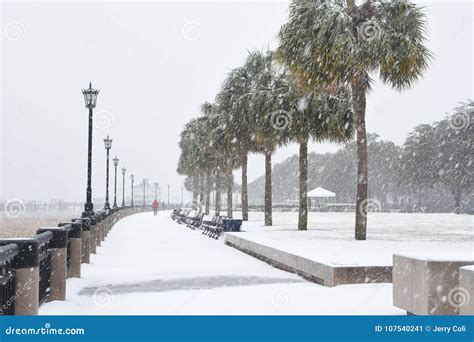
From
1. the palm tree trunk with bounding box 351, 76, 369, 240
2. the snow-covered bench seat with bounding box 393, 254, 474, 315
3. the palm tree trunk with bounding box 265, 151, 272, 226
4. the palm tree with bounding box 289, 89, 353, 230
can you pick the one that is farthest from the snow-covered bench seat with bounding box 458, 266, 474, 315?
the palm tree trunk with bounding box 265, 151, 272, 226

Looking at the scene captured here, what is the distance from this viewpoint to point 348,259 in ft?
39.7

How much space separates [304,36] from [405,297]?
13.4 metres

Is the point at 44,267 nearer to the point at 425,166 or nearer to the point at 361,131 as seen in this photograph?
the point at 361,131

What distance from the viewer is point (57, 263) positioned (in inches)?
388

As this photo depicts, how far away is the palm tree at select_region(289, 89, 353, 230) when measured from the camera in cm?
2491

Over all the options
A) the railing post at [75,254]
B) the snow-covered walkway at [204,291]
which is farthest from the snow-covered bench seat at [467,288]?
the railing post at [75,254]

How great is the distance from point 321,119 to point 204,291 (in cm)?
1534

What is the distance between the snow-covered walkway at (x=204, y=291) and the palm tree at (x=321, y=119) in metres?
9.64

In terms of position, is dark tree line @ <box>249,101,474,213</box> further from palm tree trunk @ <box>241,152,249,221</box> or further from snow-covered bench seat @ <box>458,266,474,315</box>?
snow-covered bench seat @ <box>458,266,474,315</box>

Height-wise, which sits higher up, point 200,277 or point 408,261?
point 408,261

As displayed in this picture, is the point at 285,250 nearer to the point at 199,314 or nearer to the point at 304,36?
the point at 199,314

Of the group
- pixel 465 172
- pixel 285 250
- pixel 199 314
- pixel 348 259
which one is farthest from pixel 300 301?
pixel 465 172

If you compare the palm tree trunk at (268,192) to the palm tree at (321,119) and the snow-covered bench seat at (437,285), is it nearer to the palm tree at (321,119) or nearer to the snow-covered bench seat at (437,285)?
the palm tree at (321,119)
